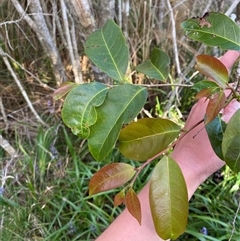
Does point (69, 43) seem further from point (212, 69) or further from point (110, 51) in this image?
point (212, 69)

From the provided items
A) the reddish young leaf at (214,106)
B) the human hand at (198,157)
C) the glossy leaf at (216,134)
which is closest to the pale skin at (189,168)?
the human hand at (198,157)

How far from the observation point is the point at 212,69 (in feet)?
1.71

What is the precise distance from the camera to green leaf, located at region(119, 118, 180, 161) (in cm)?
58

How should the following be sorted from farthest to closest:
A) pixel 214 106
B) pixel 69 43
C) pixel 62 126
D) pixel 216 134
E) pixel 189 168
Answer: pixel 62 126 → pixel 69 43 → pixel 189 168 → pixel 216 134 → pixel 214 106

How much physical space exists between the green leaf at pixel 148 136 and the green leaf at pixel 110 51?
0.30 feet

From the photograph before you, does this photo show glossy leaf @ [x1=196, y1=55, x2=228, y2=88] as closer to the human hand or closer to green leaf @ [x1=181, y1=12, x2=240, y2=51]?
→ green leaf @ [x1=181, y1=12, x2=240, y2=51]

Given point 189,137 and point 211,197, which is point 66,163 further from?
point 189,137

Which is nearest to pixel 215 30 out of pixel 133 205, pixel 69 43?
pixel 133 205

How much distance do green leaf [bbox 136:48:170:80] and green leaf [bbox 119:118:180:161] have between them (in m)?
0.12

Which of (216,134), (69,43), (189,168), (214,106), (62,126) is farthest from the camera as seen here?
(62,126)

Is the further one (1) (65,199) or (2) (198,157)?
(1) (65,199)

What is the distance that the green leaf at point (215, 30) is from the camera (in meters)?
0.58

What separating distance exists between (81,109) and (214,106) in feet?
0.61

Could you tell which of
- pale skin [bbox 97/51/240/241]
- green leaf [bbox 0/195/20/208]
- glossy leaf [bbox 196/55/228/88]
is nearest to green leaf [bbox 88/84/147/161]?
glossy leaf [bbox 196/55/228/88]
